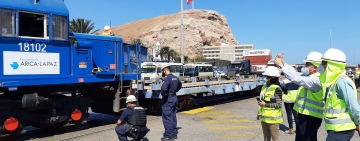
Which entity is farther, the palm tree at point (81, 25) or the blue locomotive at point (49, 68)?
the palm tree at point (81, 25)

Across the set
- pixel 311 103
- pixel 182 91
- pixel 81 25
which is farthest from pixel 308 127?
pixel 81 25

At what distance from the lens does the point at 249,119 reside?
10.3m

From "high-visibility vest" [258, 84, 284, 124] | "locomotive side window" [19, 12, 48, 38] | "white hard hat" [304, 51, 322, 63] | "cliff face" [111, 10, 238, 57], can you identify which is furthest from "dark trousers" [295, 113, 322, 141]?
"cliff face" [111, 10, 238, 57]

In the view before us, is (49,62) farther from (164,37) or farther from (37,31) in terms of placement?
(164,37)

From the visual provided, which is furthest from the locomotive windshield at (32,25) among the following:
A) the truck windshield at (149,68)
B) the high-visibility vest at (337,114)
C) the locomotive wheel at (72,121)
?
the truck windshield at (149,68)

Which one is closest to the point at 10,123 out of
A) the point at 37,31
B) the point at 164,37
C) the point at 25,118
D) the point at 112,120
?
the point at 25,118

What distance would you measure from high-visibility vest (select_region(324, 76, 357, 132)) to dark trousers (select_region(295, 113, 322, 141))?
0.93m

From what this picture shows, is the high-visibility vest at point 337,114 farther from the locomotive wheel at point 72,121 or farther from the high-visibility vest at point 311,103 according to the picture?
the locomotive wheel at point 72,121

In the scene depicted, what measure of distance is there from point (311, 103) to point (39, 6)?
5860 mm

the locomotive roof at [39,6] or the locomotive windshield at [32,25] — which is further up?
the locomotive roof at [39,6]

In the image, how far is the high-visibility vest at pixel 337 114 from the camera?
3467mm

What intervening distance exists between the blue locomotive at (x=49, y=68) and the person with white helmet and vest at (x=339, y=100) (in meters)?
5.81

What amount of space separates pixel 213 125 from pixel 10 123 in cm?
516

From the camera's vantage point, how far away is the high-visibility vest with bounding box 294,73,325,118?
4422 millimetres
